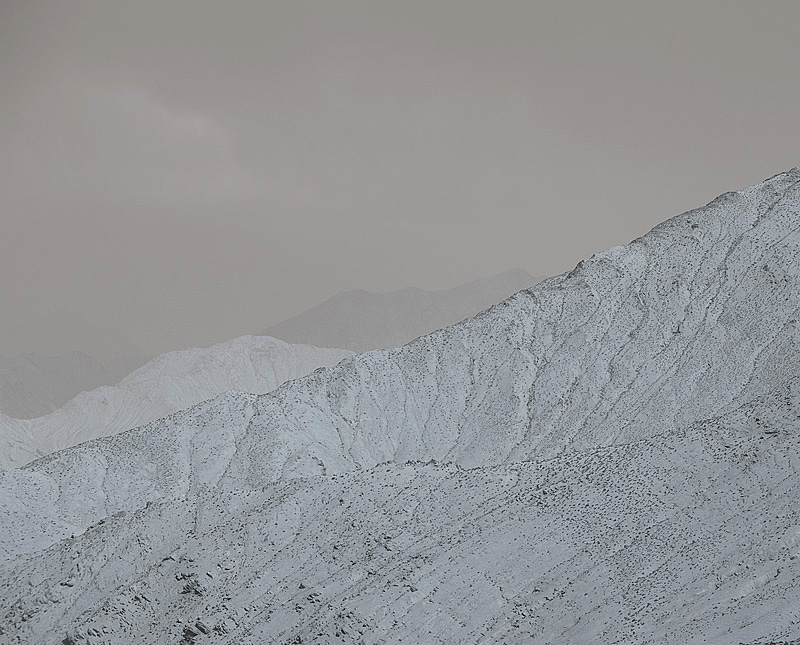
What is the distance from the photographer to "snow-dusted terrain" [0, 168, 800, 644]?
29.3 m

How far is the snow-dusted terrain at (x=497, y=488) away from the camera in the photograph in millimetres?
29266

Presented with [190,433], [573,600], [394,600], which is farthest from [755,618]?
[190,433]

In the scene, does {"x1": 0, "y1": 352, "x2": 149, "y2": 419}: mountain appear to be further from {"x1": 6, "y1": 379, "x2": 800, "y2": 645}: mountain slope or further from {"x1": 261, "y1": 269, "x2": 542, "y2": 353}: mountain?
{"x1": 6, "y1": 379, "x2": 800, "y2": 645}: mountain slope

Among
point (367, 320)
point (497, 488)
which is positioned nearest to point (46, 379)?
point (367, 320)

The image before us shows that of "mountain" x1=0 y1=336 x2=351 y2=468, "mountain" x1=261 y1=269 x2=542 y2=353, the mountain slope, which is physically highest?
"mountain" x1=261 y1=269 x2=542 y2=353

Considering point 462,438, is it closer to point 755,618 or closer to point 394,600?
point 394,600

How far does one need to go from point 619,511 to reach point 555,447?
55.8 ft

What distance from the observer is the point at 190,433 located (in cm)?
5528

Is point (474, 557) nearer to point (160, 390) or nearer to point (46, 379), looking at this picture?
point (160, 390)

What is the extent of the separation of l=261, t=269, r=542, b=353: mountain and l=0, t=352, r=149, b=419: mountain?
3840 cm

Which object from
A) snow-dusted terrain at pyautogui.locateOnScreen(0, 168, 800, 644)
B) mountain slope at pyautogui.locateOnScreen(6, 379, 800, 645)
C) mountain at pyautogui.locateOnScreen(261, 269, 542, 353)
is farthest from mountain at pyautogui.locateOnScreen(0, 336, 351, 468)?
mountain slope at pyautogui.locateOnScreen(6, 379, 800, 645)

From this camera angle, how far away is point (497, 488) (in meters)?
35.9

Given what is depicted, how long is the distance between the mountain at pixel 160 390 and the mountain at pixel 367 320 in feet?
148

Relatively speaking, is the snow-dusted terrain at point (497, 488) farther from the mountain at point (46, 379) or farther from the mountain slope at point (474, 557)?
the mountain at point (46, 379)
